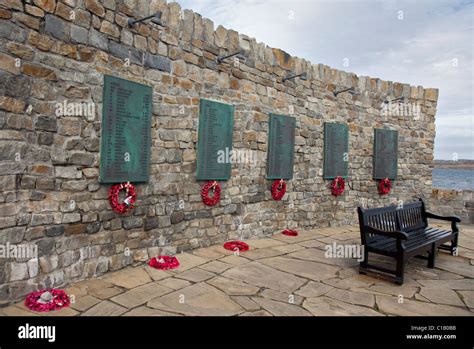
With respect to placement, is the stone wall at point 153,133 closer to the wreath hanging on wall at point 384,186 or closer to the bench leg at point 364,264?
the wreath hanging on wall at point 384,186

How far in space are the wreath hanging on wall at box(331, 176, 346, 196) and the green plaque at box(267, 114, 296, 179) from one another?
1402 mm

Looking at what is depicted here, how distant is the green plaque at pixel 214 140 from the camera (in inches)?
205

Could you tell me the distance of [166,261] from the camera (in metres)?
4.56

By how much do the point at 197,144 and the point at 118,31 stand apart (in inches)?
70.2

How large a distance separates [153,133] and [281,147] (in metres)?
2.80

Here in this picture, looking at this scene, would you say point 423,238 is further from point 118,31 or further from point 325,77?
point 118,31

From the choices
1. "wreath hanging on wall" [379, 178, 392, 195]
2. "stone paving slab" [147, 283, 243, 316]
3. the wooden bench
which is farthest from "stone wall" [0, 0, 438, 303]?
the wooden bench

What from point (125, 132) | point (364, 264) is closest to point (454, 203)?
point (364, 264)

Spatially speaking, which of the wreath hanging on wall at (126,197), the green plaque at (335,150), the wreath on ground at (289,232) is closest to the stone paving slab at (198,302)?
the wreath hanging on wall at (126,197)


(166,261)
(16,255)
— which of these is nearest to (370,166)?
(166,261)

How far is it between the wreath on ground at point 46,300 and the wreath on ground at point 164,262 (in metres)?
1.22

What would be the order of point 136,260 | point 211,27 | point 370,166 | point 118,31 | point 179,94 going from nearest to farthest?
1. point 118,31
2. point 136,260
3. point 179,94
4. point 211,27
5. point 370,166

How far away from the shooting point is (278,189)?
6691 millimetres

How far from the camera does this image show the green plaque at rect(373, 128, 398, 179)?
8648 millimetres
